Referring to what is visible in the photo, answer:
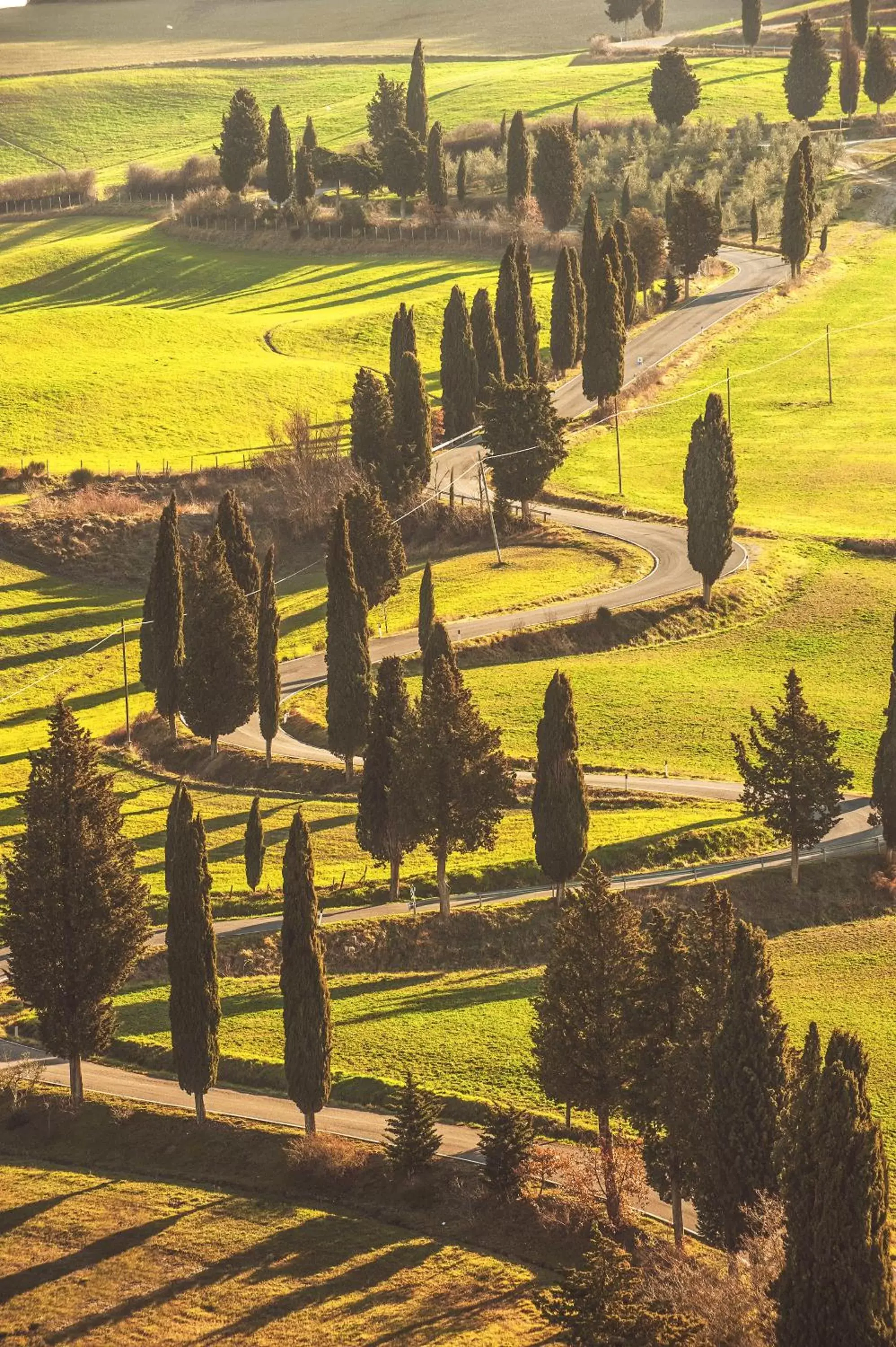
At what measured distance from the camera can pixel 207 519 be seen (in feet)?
475

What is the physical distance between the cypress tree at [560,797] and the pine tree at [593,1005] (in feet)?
66.6

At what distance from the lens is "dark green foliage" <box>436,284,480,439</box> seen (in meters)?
149

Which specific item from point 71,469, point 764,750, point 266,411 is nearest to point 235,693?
point 764,750

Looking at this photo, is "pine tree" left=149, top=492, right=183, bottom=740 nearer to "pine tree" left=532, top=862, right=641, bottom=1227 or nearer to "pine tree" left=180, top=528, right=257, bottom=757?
"pine tree" left=180, top=528, right=257, bottom=757

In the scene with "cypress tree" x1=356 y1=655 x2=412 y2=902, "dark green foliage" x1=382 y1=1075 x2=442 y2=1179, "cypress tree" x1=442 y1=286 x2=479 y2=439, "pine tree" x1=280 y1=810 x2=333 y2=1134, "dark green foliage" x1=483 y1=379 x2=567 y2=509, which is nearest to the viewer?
Answer: "dark green foliage" x1=382 y1=1075 x2=442 y2=1179

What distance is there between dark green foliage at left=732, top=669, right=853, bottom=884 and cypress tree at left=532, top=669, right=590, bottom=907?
27.5ft

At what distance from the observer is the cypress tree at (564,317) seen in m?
162

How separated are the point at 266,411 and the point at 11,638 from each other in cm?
4758

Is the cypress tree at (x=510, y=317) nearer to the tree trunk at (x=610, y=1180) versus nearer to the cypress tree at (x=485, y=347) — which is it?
the cypress tree at (x=485, y=347)

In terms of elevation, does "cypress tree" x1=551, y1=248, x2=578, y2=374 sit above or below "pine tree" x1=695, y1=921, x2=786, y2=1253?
above

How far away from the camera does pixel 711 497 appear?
384ft

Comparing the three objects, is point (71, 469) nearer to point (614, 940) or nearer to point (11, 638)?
point (11, 638)

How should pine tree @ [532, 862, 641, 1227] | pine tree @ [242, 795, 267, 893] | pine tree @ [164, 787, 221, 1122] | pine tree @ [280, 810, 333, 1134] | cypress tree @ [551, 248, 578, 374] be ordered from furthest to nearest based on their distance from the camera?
cypress tree @ [551, 248, 578, 374]
pine tree @ [242, 795, 267, 893]
pine tree @ [164, 787, 221, 1122]
pine tree @ [280, 810, 333, 1134]
pine tree @ [532, 862, 641, 1227]

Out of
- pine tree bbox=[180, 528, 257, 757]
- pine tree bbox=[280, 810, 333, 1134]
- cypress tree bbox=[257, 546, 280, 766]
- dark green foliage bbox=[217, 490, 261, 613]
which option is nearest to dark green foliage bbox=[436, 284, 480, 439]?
dark green foliage bbox=[217, 490, 261, 613]
